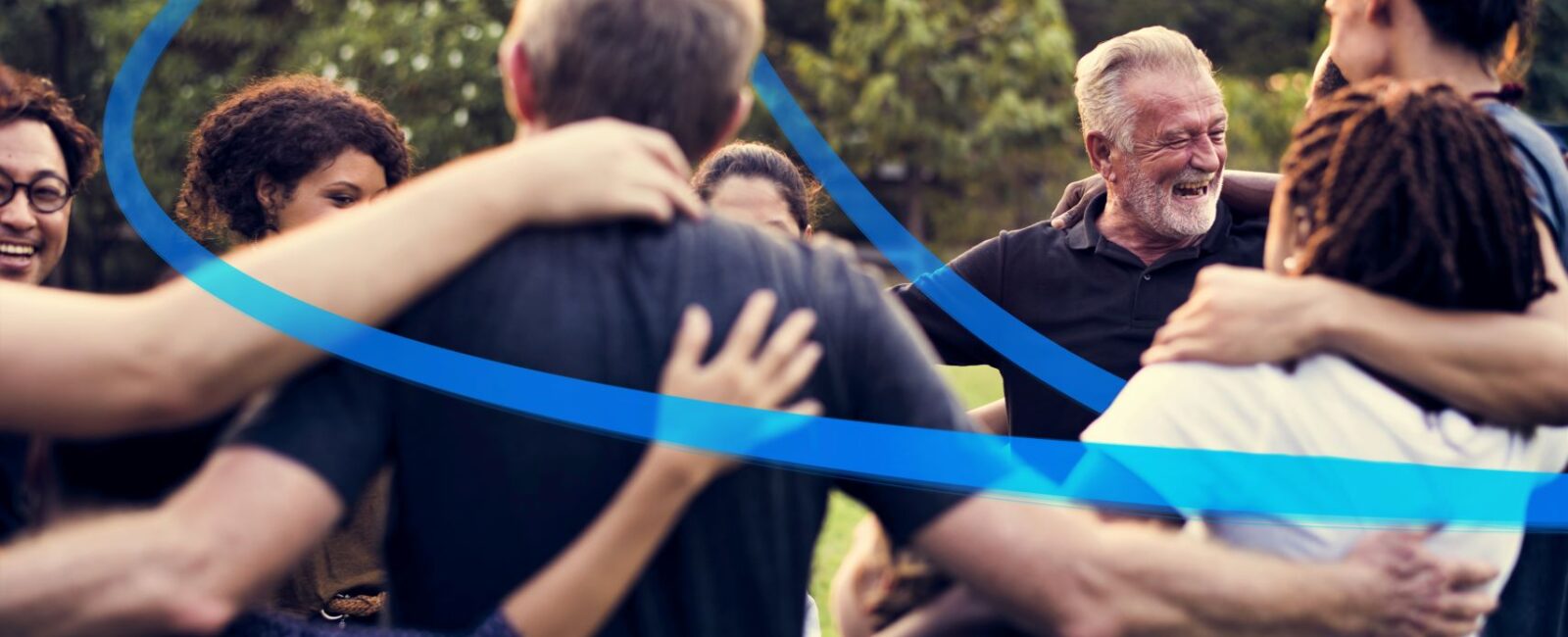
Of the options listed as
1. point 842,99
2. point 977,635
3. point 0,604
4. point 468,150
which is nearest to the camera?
point 0,604

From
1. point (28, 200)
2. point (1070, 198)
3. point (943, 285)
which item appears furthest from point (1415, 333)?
point (28, 200)

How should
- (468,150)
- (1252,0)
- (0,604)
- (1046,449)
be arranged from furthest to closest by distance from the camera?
(1252,0) → (468,150) → (1046,449) → (0,604)

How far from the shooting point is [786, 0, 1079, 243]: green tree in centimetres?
2758

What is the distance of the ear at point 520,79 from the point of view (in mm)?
2232

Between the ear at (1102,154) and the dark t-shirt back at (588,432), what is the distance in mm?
3153

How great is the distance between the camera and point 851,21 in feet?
92.8

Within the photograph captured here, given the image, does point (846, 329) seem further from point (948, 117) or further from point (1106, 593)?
point (948, 117)

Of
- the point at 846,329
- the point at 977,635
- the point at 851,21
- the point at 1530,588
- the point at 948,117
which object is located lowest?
the point at 948,117

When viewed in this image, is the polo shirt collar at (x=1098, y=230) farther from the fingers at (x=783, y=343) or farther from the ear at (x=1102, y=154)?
the fingers at (x=783, y=343)

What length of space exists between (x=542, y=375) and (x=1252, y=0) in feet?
→ 131

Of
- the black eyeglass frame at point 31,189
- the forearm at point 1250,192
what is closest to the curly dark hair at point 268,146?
the black eyeglass frame at point 31,189

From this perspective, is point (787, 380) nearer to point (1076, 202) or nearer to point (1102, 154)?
point (1102, 154)

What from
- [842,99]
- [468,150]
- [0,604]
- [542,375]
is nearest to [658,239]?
[542,375]

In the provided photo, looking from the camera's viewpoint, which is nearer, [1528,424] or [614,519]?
[614,519]
